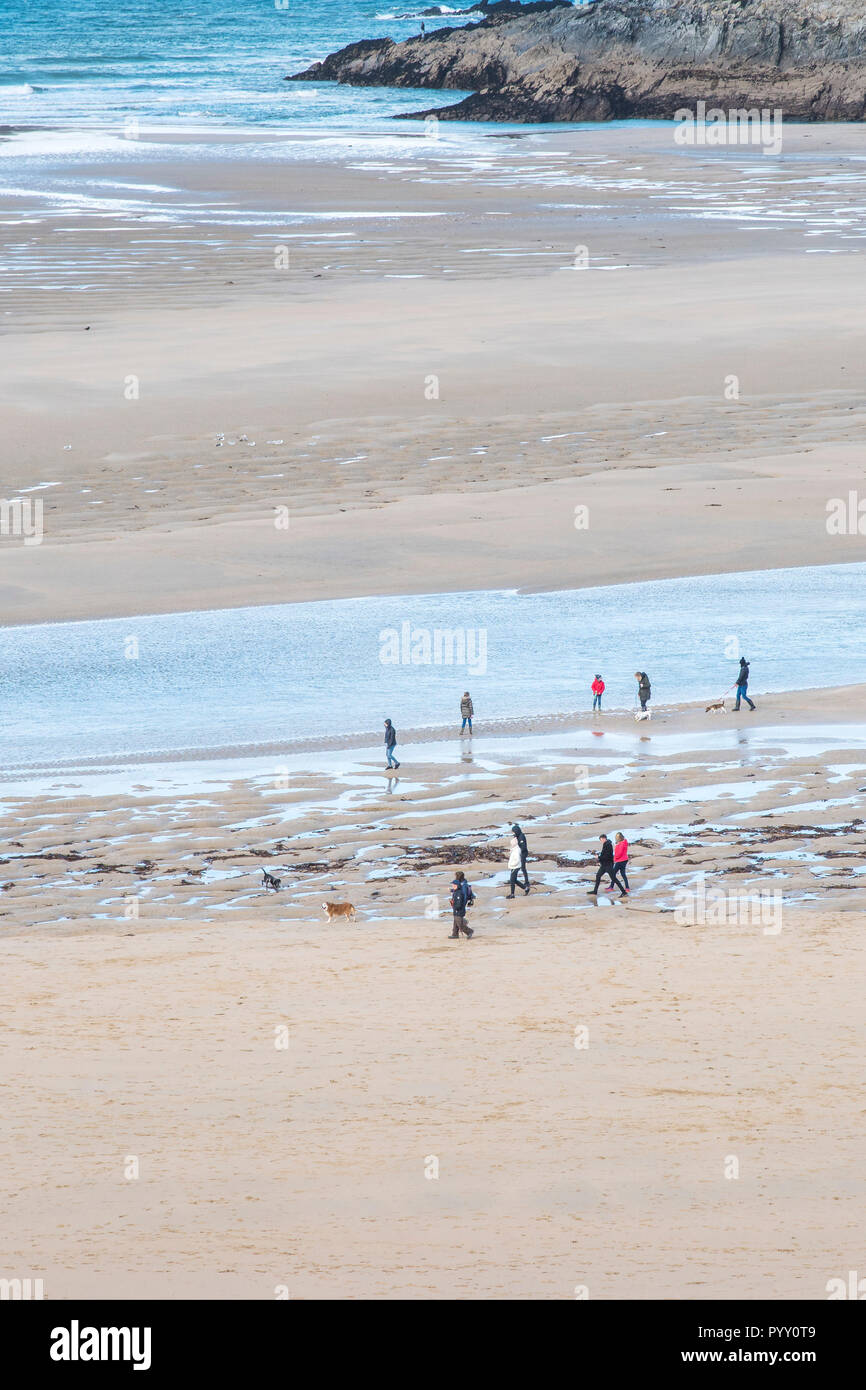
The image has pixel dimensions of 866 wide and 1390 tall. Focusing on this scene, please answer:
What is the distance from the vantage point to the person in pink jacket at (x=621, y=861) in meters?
14.9

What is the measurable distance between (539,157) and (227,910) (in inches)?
2292

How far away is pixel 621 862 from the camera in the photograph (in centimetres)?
1491

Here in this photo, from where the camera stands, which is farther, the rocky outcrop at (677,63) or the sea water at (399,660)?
the rocky outcrop at (677,63)

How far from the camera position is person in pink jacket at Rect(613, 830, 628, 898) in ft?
48.8

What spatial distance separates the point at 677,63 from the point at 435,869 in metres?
77.2

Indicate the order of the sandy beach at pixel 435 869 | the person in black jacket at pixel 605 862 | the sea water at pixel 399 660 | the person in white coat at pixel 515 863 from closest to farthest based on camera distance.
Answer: the sandy beach at pixel 435 869, the person in black jacket at pixel 605 862, the person in white coat at pixel 515 863, the sea water at pixel 399 660

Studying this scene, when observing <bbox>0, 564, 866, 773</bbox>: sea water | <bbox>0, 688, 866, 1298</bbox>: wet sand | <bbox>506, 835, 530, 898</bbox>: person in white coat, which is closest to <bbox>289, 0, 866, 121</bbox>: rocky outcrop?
<bbox>0, 564, 866, 773</bbox>: sea water

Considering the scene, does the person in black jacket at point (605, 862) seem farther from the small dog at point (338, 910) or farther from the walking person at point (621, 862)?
the small dog at point (338, 910)

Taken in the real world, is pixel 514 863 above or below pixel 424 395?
below

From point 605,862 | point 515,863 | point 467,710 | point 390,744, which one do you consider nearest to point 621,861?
point 605,862

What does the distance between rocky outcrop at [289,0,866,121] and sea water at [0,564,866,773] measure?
61.8 meters

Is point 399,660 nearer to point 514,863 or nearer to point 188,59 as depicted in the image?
point 514,863

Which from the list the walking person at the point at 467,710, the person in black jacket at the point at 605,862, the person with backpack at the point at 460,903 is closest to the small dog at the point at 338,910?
the person with backpack at the point at 460,903
